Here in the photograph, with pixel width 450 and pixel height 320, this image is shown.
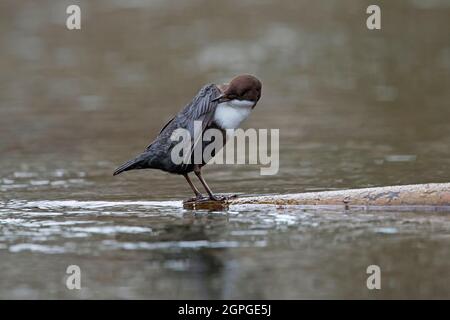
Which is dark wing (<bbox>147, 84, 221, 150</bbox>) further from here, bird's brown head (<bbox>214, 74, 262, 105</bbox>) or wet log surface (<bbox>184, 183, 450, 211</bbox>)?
wet log surface (<bbox>184, 183, 450, 211</bbox>)

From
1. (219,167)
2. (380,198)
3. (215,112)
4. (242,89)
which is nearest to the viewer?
(380,198)

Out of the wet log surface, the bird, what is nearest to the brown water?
the wet log surface

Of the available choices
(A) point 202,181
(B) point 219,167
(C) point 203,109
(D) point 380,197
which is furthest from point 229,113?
(B) point 219,167

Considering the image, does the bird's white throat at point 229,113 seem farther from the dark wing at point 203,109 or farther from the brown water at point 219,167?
the brown water at point 219,167

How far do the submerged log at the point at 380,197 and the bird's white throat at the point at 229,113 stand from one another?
0.72 m

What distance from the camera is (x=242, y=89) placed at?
8625mm

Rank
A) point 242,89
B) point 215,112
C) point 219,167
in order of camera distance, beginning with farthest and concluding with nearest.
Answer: point 219,167, point 215,112, point 242,89

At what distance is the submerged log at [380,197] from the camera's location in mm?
8367

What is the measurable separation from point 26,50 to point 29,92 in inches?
97.3

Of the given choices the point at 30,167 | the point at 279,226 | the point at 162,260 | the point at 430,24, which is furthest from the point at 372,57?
the point at 162,260

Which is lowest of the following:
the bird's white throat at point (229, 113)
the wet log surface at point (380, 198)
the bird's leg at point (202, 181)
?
the wet log surface at point (380, 198)

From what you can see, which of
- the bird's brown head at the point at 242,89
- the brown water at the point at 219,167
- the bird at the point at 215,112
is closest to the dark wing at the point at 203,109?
the bird at the point at 215,112

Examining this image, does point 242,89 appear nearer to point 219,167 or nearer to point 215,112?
point 215,112

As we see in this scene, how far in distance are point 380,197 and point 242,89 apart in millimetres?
1455
